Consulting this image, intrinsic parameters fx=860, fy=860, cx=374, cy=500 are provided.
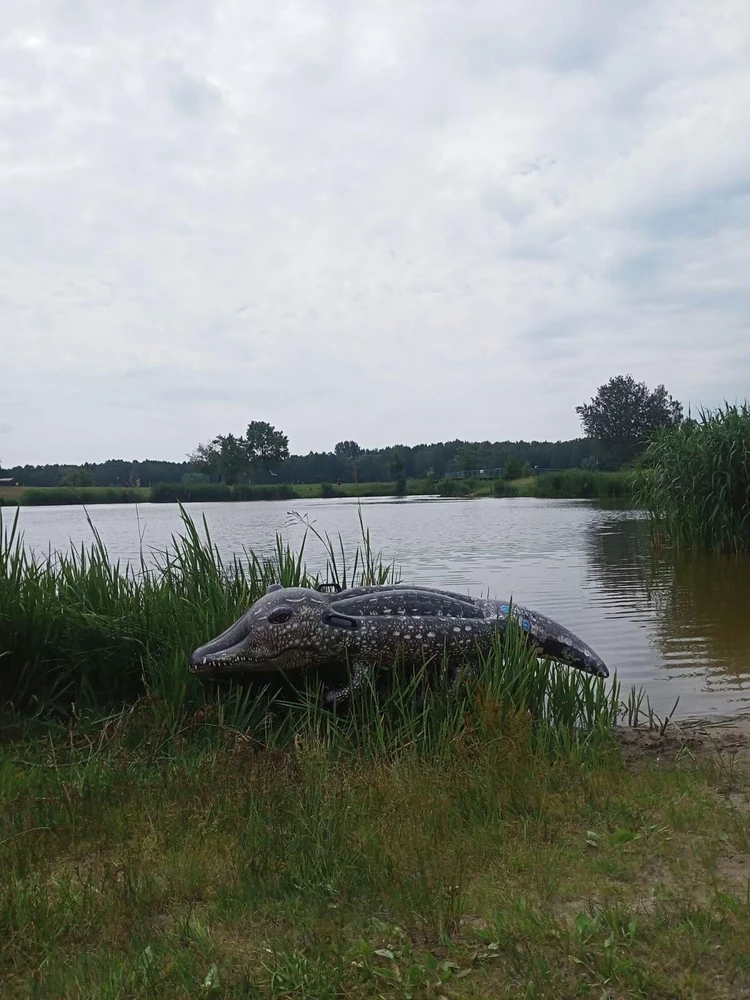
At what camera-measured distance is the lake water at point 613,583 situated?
840 cm

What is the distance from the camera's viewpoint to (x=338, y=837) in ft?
11.3

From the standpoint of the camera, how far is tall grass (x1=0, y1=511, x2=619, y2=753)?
4.97m

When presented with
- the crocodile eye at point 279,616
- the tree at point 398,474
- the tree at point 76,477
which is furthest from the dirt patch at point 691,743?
the tree at point 398,474

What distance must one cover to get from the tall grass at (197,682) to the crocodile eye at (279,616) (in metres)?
0.41

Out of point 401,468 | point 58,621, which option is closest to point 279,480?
point 401,468

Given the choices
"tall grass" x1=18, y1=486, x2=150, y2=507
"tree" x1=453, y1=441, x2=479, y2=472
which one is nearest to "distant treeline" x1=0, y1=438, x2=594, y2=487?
"tree" x1=453, y1=441, x2=479, y2=472

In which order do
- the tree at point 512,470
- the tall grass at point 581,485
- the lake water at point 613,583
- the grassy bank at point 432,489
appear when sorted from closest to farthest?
the lake water at point 613,583 < the tall grass at point 581,485 < the grassy bank at point 432,489 < the tree at point 512,470

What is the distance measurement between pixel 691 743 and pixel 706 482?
40.6 ft

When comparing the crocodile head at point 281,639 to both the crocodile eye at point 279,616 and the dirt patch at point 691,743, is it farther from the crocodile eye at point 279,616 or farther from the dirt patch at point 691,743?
the dirt patch at point 691,743

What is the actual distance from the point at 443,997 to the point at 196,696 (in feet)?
10.6

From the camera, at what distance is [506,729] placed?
4.67m

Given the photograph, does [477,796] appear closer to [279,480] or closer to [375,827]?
[375,827]

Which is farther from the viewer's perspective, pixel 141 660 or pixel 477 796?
pixel 141 660

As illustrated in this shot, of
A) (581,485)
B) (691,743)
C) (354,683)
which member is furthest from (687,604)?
(581,485)
